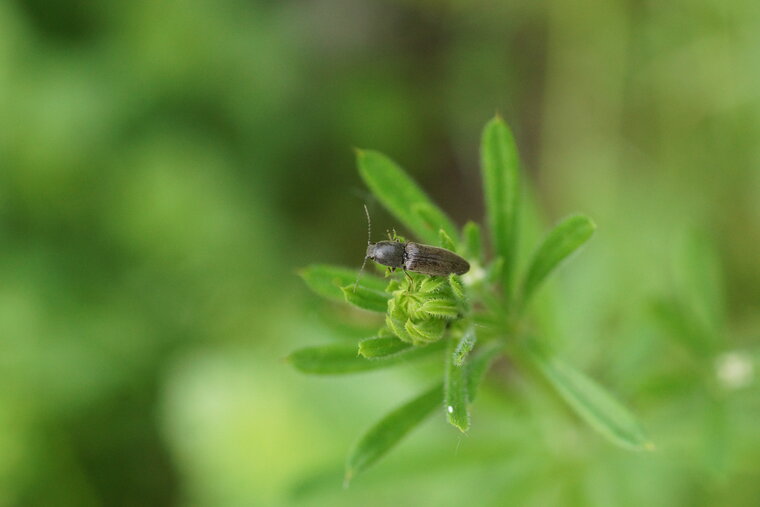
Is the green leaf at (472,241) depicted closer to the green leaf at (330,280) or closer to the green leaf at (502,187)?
the green leaf at (502,187)

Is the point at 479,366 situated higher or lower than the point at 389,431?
higher

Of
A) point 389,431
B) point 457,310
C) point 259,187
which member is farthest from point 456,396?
point 259,187

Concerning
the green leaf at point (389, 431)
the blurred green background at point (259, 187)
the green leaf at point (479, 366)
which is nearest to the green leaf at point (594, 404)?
the green leaf at point (479, 366)

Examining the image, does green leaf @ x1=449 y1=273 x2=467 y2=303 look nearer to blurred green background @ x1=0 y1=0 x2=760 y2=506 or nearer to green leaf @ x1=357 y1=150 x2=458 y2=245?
green leaf @ x1=357 y1=150 x2=458 y2=245

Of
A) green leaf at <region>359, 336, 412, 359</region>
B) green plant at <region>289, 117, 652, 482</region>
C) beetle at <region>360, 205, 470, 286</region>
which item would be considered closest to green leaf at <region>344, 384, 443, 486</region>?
green plant at <region>289, 117, 652, 482</region>

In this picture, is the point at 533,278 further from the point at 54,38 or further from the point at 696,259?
the point at 54,38

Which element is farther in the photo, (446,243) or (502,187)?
(502,187)

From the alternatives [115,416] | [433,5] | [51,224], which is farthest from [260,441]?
[433,5]

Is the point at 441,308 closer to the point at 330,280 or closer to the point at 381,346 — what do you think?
the point at 381,346
